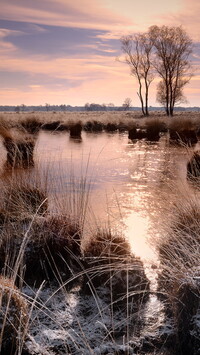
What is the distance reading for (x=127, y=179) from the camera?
292 inches

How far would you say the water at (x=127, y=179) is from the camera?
420 centimetres

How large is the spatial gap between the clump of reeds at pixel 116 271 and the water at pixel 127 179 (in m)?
0.17

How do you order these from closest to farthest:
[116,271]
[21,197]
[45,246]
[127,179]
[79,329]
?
[79,329] → [116,271] → [45,246] → [21,197] → [127,179]

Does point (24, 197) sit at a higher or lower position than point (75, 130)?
lower

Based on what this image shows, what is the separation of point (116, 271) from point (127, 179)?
4.28 m

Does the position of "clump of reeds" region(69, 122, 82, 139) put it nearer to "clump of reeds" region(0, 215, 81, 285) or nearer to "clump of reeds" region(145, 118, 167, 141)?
"clump of reeds" region(145, 118, 167, 141)

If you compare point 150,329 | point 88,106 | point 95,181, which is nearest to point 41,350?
point 150,329

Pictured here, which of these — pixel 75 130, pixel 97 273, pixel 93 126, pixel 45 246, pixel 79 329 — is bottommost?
pixel 79 329

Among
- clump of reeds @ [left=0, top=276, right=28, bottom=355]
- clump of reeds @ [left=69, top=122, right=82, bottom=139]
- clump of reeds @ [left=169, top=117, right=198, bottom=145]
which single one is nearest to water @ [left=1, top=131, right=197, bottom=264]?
clump of reeds @ [left=169, top=117, right=198, bottom=145]

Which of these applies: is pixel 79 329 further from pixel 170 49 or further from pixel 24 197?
pixel 170 49

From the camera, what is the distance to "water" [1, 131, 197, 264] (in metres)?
4.20

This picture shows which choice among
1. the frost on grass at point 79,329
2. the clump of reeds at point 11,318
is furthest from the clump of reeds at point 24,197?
the clump of reeds at point 11,318

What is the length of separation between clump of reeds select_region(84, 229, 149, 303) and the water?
0.17 meters

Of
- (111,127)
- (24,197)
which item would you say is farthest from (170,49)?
(24,197)
